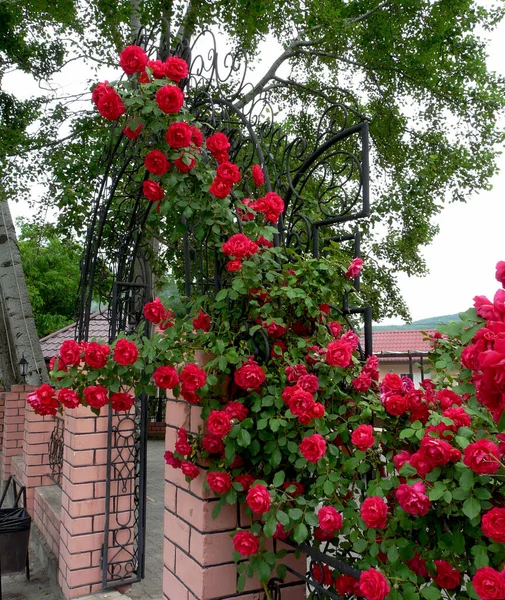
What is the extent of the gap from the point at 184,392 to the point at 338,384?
0.58 meters

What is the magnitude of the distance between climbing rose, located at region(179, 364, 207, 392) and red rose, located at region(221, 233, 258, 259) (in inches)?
16.9

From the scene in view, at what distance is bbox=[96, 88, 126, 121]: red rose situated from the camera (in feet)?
6.43

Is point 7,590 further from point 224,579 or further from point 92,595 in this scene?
point 224,579

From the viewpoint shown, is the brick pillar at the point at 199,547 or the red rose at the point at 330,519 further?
the brick pillar at the point at 199,547

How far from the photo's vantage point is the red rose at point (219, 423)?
1.77 meters

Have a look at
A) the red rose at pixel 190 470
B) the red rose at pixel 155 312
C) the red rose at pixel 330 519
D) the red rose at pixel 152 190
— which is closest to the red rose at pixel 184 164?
the red rose at pixel 152 190

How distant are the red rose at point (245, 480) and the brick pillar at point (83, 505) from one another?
2.27 m

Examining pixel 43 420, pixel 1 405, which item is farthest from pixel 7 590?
pixel 1 405

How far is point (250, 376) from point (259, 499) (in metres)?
0.40

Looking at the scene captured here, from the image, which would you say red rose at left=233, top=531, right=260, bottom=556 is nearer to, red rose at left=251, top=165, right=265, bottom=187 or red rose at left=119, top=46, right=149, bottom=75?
red rose at left=251, top=165, right=265, bottom=187

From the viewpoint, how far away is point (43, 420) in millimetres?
5793

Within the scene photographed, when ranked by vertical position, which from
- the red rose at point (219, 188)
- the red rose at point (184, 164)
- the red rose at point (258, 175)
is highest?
the red rose at point (258, 175)

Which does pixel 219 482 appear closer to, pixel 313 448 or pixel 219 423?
pixel 219 423

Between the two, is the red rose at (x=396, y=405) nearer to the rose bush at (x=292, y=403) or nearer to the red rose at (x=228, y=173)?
the rose bush at (x=292, y=403)
